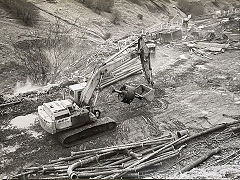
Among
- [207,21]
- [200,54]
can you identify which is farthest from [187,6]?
[200,54]

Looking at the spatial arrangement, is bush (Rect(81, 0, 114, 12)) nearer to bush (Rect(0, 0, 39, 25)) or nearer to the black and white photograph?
the black and white photograph

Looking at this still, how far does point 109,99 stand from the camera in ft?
55.4

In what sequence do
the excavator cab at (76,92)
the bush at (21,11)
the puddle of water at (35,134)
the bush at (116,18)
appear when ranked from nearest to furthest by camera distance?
the puddle of water at (35,134) → the excavator cab at (76,92) → the bush at (21,11) → the bush at (116,18)

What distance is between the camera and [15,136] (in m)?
13.3

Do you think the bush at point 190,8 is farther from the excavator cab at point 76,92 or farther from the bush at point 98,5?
the excavator cab at point 76,92

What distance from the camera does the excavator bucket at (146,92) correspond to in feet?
51.8

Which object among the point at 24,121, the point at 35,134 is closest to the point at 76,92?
the point at 35,134

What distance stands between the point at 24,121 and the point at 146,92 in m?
6.18

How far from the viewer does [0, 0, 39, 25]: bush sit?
23594 mm

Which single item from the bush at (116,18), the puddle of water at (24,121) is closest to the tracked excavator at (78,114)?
the puddle of water at (24,121)

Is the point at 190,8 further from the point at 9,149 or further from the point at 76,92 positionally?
the point at 9,149

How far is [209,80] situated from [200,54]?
5614mm

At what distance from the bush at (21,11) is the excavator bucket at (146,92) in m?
11.5

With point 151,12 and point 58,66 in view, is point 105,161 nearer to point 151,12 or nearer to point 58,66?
point 58,66
